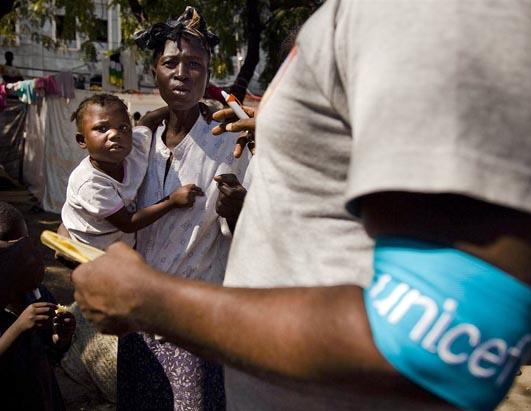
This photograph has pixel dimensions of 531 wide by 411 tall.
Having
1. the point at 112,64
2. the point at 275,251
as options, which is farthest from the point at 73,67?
the point at 275,251

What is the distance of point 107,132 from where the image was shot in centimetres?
220

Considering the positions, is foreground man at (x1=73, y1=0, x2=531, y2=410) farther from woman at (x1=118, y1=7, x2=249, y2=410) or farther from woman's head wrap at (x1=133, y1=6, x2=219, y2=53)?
woman's head wrap at (x1=133, y1=6, x2=219, y2=53)

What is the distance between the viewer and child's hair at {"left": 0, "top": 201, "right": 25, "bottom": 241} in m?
2.19

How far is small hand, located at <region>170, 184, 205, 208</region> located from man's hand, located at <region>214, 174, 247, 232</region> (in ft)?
0.51

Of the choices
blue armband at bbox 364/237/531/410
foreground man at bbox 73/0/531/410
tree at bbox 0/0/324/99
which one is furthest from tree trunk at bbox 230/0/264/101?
blue armband at bbox 364/237/531/410

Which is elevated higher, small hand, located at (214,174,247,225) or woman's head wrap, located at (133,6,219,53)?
woman's head wrap, located at (133,6,219,53)

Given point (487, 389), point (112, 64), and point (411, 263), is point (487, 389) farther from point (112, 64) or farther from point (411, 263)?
point (112, 64)

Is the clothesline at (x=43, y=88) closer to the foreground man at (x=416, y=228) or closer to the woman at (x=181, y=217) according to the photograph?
the woman at (x=181, y=217)

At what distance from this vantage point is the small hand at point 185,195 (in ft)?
6.78

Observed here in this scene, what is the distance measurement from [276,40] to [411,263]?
11006mm

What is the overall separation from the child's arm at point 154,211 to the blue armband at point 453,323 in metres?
1.48

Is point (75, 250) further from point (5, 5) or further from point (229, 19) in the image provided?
point (229, 19)

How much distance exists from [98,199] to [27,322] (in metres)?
0.49

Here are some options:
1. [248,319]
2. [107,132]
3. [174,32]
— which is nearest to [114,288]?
[248,319]
